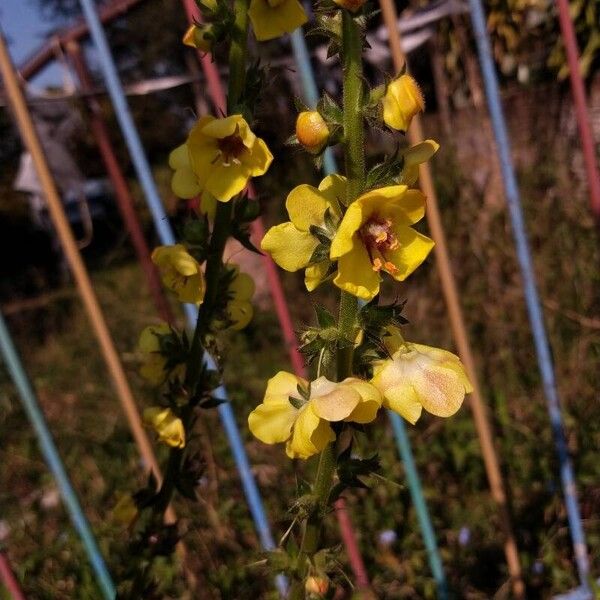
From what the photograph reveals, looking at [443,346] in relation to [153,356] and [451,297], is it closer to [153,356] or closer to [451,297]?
[451,297]

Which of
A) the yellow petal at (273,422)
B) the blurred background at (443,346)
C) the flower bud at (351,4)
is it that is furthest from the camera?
the blurred background at (443,346)

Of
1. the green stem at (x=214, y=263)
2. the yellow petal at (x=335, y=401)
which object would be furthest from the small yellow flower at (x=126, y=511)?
the yellow petal at (x=335, y=401)

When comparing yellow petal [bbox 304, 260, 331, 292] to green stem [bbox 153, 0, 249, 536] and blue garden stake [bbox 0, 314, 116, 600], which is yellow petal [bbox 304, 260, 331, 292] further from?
blue garden stake [bbox 0, 314, 116, 600]

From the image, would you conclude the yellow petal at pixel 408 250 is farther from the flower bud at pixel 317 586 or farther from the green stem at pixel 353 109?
the flower bud at pixel 317 586

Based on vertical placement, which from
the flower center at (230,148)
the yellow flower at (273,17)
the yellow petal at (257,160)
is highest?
the yellow flower at (273,17)

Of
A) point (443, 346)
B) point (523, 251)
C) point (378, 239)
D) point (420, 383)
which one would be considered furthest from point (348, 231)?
point (443, 346)

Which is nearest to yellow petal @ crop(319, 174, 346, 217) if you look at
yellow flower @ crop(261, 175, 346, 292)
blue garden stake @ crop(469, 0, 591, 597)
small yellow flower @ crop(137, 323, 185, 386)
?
yellow flower @ crop(261, 175, 346, 292)
